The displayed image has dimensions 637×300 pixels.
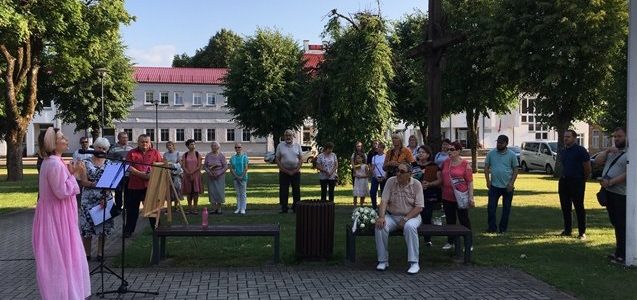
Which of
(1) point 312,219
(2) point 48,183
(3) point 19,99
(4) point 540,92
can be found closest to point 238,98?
(3) point 19,99

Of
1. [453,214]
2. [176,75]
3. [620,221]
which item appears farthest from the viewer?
[176,75]

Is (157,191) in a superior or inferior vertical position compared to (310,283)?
superior

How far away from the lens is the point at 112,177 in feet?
23.3

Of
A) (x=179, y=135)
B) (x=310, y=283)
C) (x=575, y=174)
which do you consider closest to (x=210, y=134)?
(x=179, y=135)

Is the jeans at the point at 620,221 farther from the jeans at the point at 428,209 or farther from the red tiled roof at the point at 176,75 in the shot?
the red tiled roof at the point at 176,75

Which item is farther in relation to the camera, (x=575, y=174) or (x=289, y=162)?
(x=289, y=162)

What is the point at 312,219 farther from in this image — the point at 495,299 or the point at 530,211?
the point at 530,211

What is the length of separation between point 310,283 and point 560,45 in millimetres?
18101

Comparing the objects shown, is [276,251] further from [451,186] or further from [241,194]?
[241,194]

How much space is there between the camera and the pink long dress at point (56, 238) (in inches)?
214

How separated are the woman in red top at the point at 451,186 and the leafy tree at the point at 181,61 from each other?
7902 centimetres

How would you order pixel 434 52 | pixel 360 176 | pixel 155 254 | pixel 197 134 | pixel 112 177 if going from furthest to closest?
pixel 197 134 < pixel 360 176 < pixel 434 52 < pixel 155 254 < pixel 112 177

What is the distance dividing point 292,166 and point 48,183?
8764 mm

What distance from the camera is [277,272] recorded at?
789 centimetres
